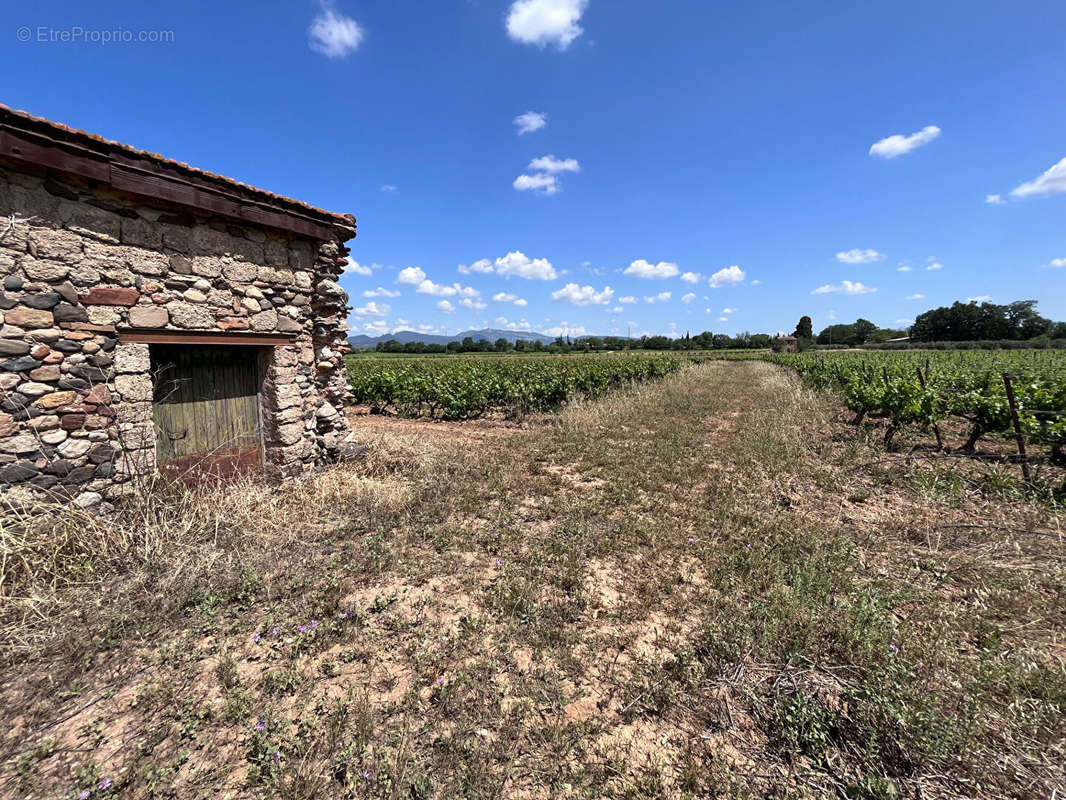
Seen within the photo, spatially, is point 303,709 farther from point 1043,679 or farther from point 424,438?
point 424,438

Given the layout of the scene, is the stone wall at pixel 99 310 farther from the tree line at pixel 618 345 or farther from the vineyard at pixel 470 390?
the tree line at pixel 618 345

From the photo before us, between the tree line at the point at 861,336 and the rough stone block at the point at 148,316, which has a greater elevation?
the tree line at the point at 861,336

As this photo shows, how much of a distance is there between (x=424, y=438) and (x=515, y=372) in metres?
7.52

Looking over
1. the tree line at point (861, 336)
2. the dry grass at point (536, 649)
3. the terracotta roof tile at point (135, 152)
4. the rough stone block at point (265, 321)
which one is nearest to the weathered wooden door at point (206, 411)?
the rough stone block at point (265, 321)

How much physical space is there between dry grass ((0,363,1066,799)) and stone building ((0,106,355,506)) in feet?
2.27

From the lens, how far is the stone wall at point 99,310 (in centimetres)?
366

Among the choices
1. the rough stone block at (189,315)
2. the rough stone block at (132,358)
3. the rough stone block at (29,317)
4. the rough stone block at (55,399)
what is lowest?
the rough stone block at (55,399)

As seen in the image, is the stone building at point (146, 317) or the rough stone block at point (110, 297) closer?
the stone building at point (146, 317)

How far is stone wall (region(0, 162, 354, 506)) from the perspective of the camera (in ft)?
12.0

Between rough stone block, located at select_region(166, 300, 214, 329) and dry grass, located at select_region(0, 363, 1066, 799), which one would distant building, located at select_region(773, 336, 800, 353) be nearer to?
dry grass, located at select_region(0, 363, 1066, 799)

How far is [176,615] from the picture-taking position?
307cm

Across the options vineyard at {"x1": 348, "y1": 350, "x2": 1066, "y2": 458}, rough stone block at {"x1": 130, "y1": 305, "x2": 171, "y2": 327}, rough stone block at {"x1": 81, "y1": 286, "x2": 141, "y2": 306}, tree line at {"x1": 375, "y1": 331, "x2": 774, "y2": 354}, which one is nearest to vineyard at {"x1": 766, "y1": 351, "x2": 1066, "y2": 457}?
vineyard at {"x1": 348, "y1": 350, "x2": 1066, "y2": 458}

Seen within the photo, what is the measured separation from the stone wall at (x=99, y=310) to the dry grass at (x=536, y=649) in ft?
2.20

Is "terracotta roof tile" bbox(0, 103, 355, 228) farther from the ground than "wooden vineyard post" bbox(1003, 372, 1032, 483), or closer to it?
farther from the ground
